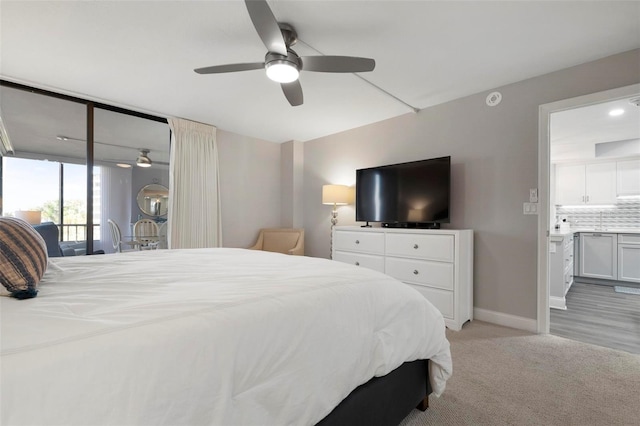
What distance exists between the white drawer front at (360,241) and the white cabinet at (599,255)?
13.9ft

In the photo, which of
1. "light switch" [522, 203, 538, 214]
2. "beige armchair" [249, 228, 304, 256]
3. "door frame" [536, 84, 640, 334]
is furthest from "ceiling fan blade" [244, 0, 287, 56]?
"beige armchair" [249, 228, 304, 256]

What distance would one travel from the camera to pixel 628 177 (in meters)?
4.89

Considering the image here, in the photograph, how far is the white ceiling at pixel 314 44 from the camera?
191cm

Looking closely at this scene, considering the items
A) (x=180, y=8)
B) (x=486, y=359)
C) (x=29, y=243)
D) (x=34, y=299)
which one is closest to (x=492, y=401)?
(x=486, y=359)

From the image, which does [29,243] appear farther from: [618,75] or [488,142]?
[618,75]

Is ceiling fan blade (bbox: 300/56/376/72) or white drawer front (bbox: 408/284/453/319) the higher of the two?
ceiling fan blade (bbox: 300/56/376/72)

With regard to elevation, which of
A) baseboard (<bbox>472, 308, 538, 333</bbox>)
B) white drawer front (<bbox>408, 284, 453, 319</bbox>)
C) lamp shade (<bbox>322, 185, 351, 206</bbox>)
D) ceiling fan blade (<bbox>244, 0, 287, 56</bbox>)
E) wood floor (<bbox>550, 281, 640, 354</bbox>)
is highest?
ceiling fan blade (<bbox>244, 0, 287, 56</bbox>)

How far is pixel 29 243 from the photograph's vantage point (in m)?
1.12

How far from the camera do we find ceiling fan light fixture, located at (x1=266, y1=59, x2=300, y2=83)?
1.96 meters

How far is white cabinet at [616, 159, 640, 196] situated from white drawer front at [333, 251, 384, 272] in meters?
4.98

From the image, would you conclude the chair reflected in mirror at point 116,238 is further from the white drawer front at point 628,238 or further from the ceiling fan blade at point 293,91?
the white drawer front at point 628,238

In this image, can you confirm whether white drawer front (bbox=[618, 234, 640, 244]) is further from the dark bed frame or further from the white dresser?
the dark bed frame

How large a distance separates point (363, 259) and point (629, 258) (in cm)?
457

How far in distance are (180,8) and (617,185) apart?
704 centimetres
